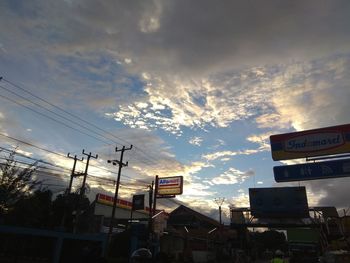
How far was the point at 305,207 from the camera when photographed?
30.4 meters

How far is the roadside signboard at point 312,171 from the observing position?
14328mm

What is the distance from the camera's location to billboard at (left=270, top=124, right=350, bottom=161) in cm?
1549

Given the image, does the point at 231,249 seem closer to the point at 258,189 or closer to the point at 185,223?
the point at 185,223

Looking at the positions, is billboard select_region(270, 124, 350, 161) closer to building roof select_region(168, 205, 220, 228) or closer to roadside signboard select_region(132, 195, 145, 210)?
roadside signboard select_region(132, 195, 145, 210)

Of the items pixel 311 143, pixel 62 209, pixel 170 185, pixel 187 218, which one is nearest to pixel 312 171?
pixel 311 143

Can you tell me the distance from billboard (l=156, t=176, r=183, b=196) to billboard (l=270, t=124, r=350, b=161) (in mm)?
35153

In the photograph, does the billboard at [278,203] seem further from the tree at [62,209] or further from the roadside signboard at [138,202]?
the tree at [62,209]

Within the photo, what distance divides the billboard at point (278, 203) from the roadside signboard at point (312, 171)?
53.8 feet

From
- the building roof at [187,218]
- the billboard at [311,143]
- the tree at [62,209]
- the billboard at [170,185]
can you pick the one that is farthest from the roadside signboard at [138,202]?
the billboard at [311,143]

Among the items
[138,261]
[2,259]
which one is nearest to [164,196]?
[2,259]

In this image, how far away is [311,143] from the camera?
16141mm

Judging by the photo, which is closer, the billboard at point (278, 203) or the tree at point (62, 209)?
the billboard at point (278, 203)

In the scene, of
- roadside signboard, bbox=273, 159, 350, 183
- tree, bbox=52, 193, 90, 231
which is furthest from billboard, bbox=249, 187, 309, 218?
tree, bbox=52, 193, 90, 231

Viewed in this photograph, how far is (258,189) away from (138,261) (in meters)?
26.7
